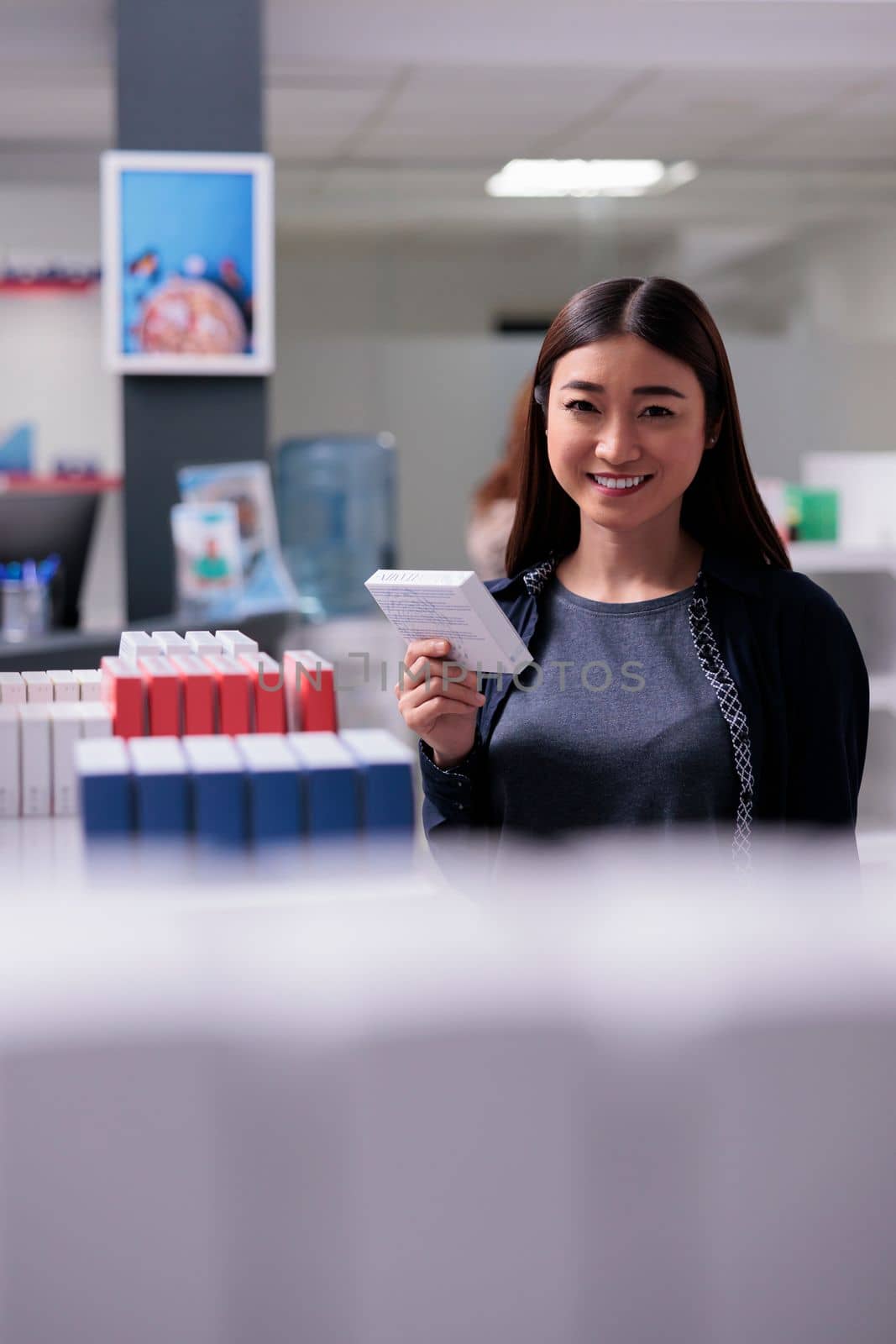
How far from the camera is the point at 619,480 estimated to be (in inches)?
51.1

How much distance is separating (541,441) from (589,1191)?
102cm

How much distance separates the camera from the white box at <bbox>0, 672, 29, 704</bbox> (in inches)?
47.0

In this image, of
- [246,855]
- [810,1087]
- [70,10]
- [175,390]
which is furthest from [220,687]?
[70,10]

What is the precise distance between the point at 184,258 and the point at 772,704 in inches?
134

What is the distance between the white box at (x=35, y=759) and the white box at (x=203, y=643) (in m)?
0.12

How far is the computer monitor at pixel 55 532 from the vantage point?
382cm

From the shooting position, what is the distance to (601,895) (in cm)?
60

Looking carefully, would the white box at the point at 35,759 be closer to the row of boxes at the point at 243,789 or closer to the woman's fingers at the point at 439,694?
the row of boxes at the point at 243,789

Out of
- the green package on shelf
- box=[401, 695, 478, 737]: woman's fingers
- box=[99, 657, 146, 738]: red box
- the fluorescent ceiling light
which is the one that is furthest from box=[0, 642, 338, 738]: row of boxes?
the fluorescent ceiling light

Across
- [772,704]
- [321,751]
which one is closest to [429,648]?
[321,751]

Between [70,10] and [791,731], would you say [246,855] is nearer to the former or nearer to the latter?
[791,731]

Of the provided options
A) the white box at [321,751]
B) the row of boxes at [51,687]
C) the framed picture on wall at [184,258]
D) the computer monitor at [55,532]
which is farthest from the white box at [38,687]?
the framed picture on wall at [184,258]

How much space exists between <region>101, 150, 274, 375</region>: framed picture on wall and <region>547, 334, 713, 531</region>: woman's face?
3.25m

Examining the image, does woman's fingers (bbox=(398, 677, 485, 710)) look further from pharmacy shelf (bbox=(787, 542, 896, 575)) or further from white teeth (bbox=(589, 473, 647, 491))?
pharmacy shelf (bbox=(787, 542, 896, 575))
